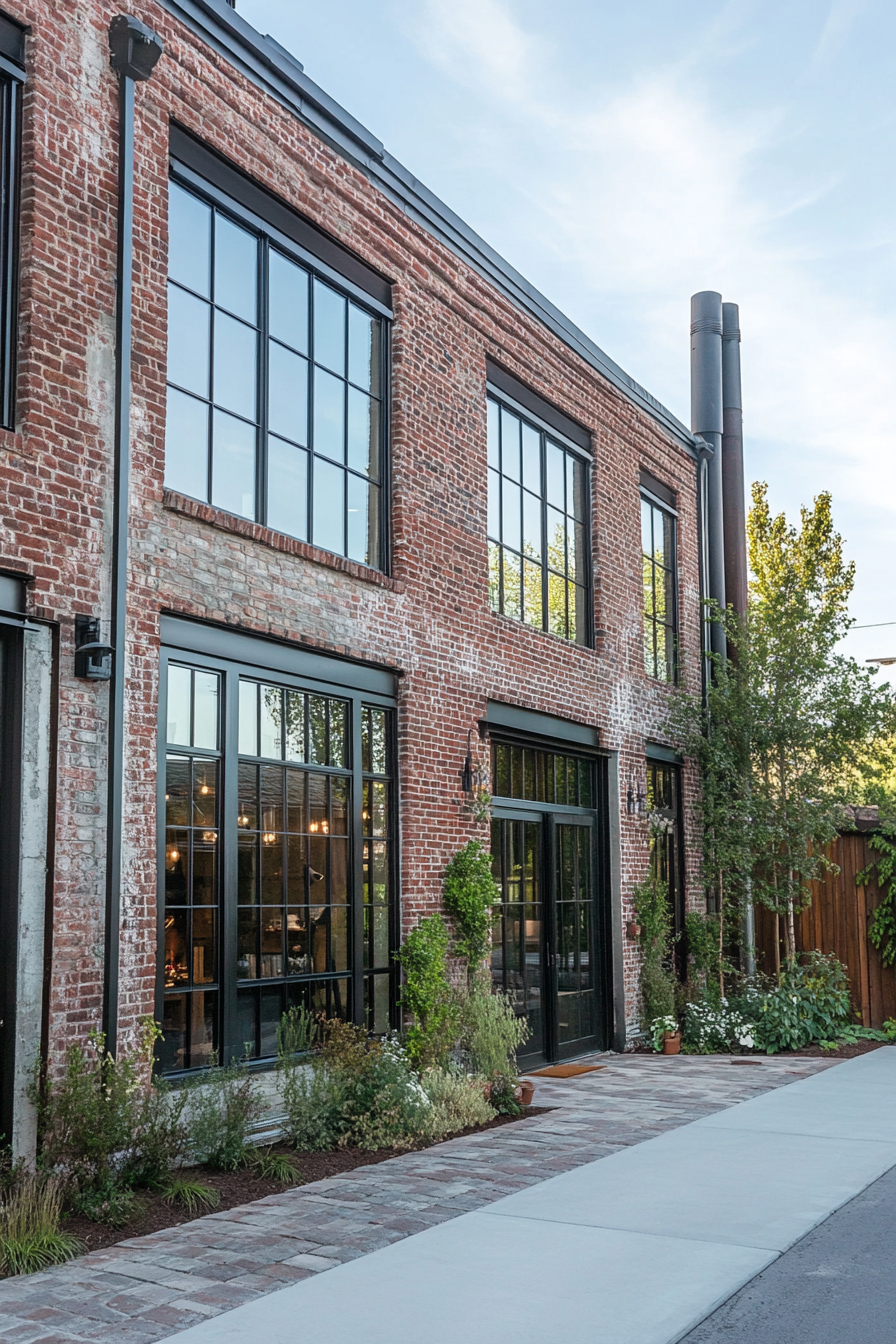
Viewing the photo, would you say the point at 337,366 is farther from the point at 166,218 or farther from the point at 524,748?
the point at 524,748

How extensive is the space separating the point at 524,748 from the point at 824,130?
19.7ft

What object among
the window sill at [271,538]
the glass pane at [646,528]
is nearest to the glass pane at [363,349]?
the window sill at [271,538]

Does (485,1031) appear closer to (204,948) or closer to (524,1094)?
(524,1094)

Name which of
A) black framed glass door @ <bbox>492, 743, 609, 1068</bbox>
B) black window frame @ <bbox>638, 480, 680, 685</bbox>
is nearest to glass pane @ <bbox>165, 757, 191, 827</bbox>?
black framed glass door @ <bbox>492, 743, 609, 1068</bbox>

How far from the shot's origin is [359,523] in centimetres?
Result: 963

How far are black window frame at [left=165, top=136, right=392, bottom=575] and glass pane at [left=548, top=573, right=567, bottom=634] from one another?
306 centimetres

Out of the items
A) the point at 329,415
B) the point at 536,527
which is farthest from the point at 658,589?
the point at 329,415

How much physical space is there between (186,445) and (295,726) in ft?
6.48

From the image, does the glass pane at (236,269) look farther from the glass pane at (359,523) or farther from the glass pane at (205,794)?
the glass pane at (205,794)

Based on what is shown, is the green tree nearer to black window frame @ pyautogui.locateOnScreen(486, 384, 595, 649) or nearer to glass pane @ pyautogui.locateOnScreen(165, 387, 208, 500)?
black window frame @ pyautogui.locateOnScreen(486, 384, 595, 649)

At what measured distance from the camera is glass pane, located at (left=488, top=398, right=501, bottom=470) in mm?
11688

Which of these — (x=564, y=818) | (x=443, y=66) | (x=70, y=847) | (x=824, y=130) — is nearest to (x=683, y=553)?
(x=564, y=818)

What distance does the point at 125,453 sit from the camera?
709cm

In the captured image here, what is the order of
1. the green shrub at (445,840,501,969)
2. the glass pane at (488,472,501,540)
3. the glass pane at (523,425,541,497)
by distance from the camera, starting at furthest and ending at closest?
the glass pane at (523,425,541,497) → the glass pane at (488,472,501,540) → the green shrub at (445,840,501,969)
